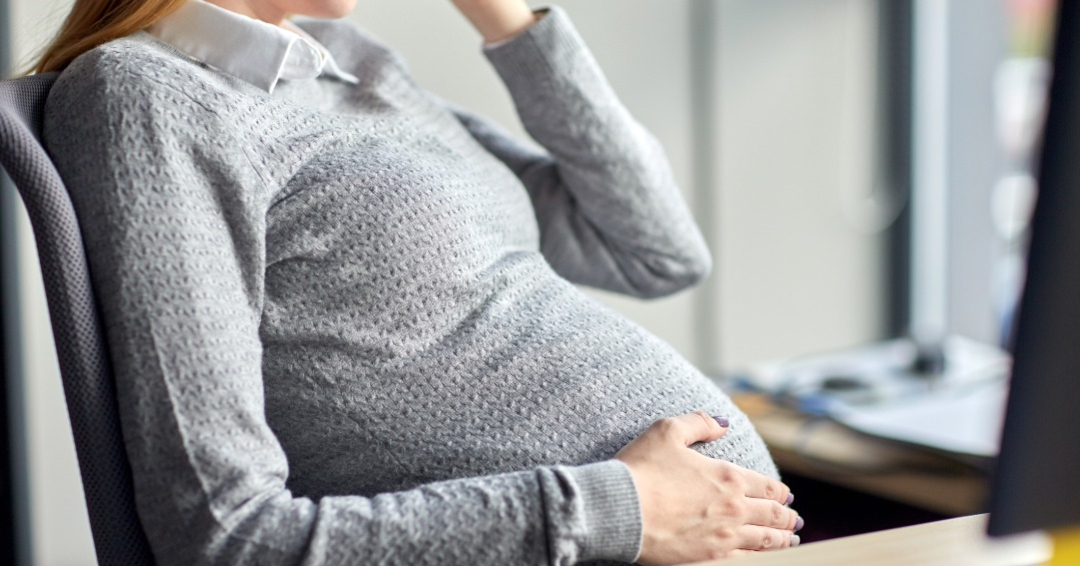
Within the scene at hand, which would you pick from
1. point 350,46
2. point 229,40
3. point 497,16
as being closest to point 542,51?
point 497,16

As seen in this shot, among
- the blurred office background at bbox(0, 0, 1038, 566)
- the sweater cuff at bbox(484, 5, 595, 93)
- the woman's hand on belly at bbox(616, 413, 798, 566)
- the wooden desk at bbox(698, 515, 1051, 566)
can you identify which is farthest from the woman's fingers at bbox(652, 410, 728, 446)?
the blurred office background at bbox(0, 0, 1038, 566)

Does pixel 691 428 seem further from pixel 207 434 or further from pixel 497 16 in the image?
pixel 497 16

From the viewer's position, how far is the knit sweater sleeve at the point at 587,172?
3.67ft

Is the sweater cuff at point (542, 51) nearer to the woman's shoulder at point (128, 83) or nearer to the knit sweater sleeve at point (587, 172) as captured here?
the knit sweater sleeve at point (587, 172)

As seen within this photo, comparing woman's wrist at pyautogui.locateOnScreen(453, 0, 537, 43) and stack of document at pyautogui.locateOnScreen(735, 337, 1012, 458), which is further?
stack of document at pyautogui.locateOnScreen(735, 337, 1012, 458)

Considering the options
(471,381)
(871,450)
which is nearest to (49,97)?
(471,381)

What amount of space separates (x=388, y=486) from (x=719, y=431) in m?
0.27

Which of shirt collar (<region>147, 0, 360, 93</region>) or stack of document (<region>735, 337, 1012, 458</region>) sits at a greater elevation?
shirt collar (<region>147, 0, 360, 93</region>)

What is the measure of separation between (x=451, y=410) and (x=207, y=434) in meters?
0.20

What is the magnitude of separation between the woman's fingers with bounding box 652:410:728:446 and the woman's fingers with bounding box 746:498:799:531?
0.07 m

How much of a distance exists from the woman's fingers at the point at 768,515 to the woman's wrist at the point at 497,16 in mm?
587

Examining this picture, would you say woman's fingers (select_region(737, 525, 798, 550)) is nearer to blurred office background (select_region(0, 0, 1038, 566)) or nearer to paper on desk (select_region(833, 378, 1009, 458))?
paper on desk (select_region(833, 378, 1009, 458))

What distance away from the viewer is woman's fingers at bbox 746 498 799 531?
775 millimetres

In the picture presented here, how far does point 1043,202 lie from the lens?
17.1 inches
